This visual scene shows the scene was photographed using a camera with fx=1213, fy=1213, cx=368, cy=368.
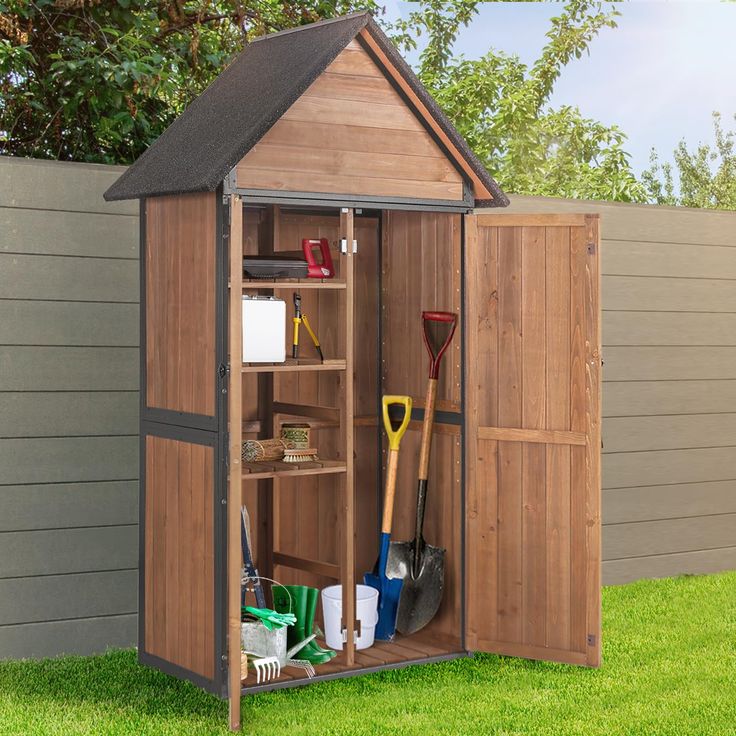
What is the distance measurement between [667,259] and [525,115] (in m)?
4.83

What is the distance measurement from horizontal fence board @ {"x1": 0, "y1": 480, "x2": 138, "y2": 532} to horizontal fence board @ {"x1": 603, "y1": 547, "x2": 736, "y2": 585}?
108 inches

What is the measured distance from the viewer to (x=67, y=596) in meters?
5.11

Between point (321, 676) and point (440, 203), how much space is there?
1.93 meters

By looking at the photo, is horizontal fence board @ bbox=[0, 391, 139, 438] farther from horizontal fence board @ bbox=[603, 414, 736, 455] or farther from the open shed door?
horizontal fence board @ bbox=[603, 414, 736, 455]

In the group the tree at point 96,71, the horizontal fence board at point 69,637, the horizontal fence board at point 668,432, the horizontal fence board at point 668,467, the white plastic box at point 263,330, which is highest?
the tree at point 96,71

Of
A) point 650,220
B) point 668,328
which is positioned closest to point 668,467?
point 668,328

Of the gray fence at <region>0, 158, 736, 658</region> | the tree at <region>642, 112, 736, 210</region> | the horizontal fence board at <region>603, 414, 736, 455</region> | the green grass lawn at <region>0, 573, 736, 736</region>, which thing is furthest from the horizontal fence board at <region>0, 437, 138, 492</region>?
the tree at <region>642, 112, 736, 210</region>

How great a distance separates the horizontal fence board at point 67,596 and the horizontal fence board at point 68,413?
61 cm

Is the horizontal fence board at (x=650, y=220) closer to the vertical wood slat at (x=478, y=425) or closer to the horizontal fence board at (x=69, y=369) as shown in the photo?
the vertical wood slat at (x=478, y=425)

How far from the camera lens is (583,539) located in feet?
16.0

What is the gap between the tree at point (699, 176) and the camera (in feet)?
51.5

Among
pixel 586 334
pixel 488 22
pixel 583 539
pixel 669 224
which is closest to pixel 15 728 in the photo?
pixel 583 539

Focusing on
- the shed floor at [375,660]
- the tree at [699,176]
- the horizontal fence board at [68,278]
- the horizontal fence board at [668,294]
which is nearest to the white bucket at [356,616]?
the shed floor at [375,660]

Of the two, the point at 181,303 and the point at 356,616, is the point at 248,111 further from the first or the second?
the point at 356,616
